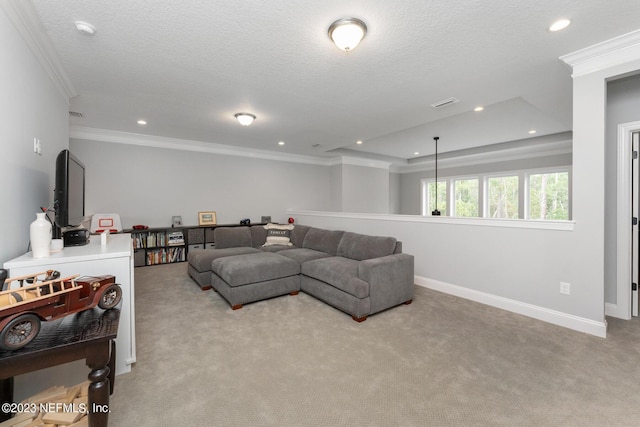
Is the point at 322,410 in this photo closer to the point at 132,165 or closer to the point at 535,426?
the point at 535,426

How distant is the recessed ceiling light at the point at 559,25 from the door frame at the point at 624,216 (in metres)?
1.53

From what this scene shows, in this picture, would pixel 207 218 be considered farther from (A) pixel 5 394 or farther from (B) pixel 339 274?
(A) pixel 5 394

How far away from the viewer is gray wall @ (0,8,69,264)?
5.90 ft

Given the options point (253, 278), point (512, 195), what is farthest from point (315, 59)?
point (512, 195)

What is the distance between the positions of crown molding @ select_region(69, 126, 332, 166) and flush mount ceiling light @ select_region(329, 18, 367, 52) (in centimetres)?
462

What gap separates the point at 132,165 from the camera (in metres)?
5.34

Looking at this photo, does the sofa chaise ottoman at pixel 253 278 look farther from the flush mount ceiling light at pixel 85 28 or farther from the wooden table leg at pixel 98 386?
the flush mount ceiling light at pixel 85 28

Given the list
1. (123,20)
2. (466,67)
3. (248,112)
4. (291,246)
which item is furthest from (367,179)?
(123,20)

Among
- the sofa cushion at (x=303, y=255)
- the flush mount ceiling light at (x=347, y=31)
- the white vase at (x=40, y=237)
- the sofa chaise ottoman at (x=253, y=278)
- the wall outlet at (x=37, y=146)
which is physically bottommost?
the sofa chaise ottoman at (x=253, y=278)

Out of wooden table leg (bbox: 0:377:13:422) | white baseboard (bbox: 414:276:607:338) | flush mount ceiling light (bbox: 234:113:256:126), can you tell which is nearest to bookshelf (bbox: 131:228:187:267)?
flush mount ceiling light (bbox: 234:113:256:126)

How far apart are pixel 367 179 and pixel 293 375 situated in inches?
260

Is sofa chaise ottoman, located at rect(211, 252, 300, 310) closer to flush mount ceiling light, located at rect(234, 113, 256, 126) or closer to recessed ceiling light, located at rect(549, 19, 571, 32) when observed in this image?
flush mount ceiling light, located at rect(234, 113, 256, 126)

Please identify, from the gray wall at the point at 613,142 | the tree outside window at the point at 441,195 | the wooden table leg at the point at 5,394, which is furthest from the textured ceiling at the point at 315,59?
the tree outside window at the point at 441,195

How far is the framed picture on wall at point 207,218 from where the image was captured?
5980mm
